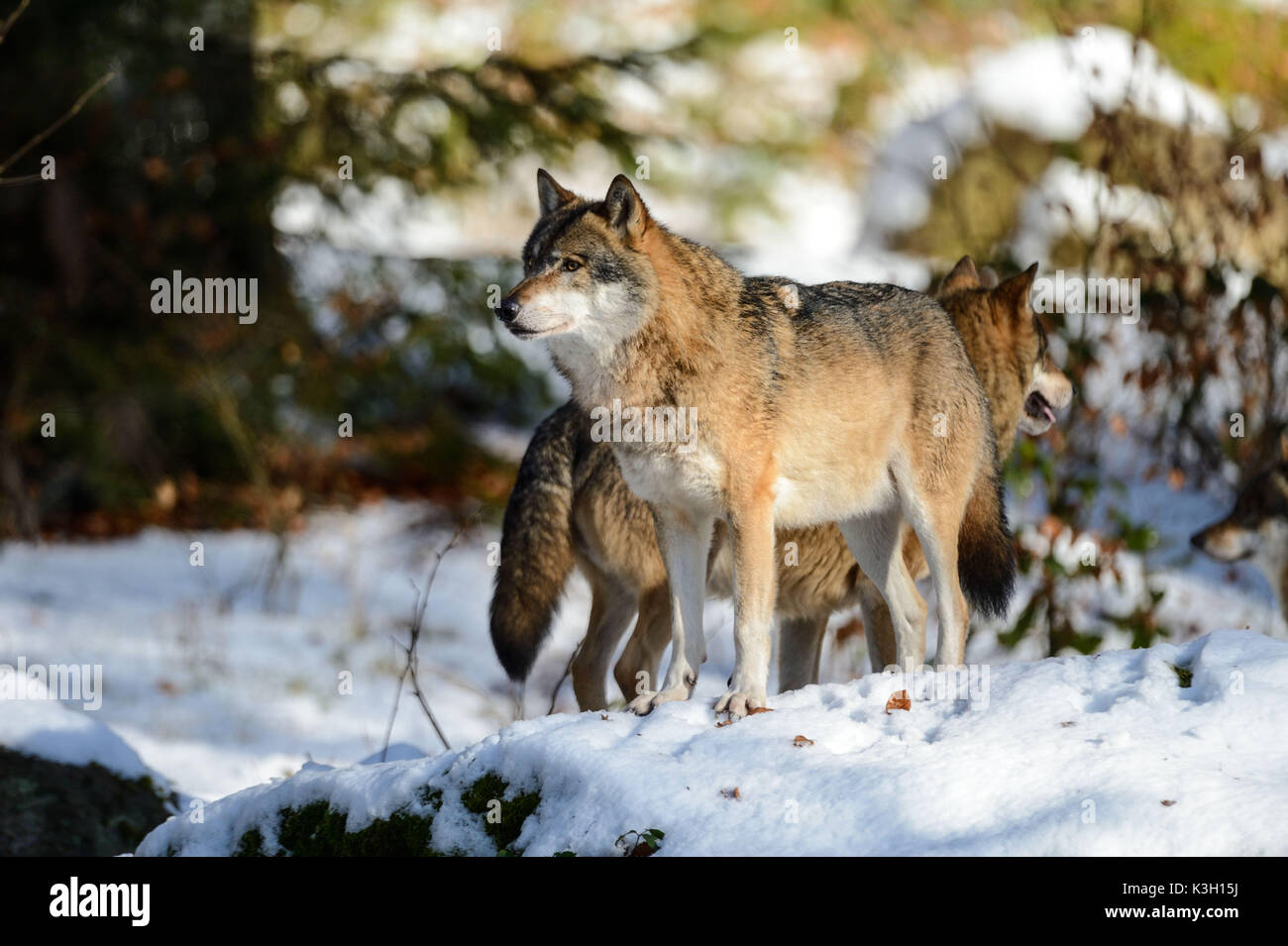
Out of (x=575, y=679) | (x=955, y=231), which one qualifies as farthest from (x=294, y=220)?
(x=575, y=679)

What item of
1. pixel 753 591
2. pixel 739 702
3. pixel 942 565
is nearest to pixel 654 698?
pixel 739 702

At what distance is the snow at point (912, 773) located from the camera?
345cm

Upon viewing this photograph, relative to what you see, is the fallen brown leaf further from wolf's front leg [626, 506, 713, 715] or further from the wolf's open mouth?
the wolf's open mouth

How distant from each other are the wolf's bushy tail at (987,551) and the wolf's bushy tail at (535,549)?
1.68 meters

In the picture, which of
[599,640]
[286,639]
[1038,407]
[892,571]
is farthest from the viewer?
[286,639]

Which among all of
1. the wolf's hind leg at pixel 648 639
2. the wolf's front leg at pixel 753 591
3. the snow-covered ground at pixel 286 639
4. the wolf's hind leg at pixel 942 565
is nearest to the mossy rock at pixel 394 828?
the wolf's front leg at pixel 753 591

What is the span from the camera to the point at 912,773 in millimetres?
3727

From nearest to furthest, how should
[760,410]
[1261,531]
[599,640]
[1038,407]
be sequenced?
[760,410] < [599,640] < [1038,407] < [1261,531]

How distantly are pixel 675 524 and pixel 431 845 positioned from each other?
4.92 feet

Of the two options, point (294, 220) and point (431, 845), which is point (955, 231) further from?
point (431, 845)

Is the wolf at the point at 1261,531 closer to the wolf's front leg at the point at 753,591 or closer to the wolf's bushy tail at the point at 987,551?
the wolf's bushy tail at the point at 987,551

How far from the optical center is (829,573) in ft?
19.8

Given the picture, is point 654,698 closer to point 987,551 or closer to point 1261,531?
point 987,551

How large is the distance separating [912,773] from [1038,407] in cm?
314
